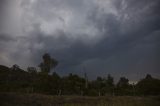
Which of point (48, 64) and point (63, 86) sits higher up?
point (48, 64)

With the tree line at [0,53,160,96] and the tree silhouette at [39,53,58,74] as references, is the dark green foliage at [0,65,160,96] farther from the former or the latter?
the tree silhouette at [39,53,58,74]

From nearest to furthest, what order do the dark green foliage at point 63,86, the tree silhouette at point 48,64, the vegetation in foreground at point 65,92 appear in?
the vegetation in foreground at point 65,92
the dark green foliage at point 63,86
the tree silhouette at point 48,64

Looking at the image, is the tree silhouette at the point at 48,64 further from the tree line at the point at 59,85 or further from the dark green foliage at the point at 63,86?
the dark green foliage at the point at 63,86

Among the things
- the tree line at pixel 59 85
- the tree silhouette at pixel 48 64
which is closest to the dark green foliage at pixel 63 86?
the tree line at pixel 59 85

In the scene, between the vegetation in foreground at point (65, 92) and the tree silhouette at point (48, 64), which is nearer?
the vegetation in foreground at point (65, 92)

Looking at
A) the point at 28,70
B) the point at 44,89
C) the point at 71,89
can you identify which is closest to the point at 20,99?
the point at 44,89

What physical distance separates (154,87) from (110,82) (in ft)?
91.5

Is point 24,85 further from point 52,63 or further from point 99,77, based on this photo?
point 99,77

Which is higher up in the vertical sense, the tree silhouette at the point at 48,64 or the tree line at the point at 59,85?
the tree silhouette at the point at 48,64

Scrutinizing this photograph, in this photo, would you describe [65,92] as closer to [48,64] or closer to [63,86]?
[63,86]

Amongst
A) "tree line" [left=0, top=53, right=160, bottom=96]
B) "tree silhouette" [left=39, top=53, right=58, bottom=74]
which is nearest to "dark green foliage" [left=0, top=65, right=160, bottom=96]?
"tree line" [left=0, top=53, right=160, bottom=96]

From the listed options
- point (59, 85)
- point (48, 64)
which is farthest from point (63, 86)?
point (48, 64)

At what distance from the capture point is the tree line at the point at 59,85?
74375 mm

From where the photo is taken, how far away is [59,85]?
262 feet
